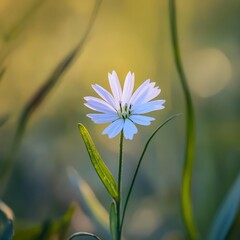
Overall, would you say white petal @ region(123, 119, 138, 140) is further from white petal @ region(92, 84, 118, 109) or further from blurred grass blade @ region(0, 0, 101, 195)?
blurred grass blade @ region(0, 0, 101, 195)

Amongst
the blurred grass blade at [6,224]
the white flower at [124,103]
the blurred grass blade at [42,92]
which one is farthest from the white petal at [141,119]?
the blurred grass blade at [42,92]

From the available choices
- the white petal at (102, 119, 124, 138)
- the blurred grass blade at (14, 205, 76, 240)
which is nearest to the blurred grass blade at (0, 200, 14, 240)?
the blurred grass blade at (14, 205, 76, 240)

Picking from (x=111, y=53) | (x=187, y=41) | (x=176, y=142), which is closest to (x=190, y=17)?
(x=187, y=41)

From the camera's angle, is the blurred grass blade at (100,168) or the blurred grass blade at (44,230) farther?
the blurred grass blade at (44,230)

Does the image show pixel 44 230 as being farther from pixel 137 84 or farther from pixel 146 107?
pixel 137 84

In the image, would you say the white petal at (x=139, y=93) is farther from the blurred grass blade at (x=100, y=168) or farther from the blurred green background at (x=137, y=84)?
the blurred green background at (x=137, y=84)

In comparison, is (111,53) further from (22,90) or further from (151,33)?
(22,90)

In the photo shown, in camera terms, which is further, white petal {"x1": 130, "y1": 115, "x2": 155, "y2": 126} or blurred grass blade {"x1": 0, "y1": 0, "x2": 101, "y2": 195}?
blurred grass blade {"x1": 0, "y1": 0, "x2": 101, "y2": 195}
